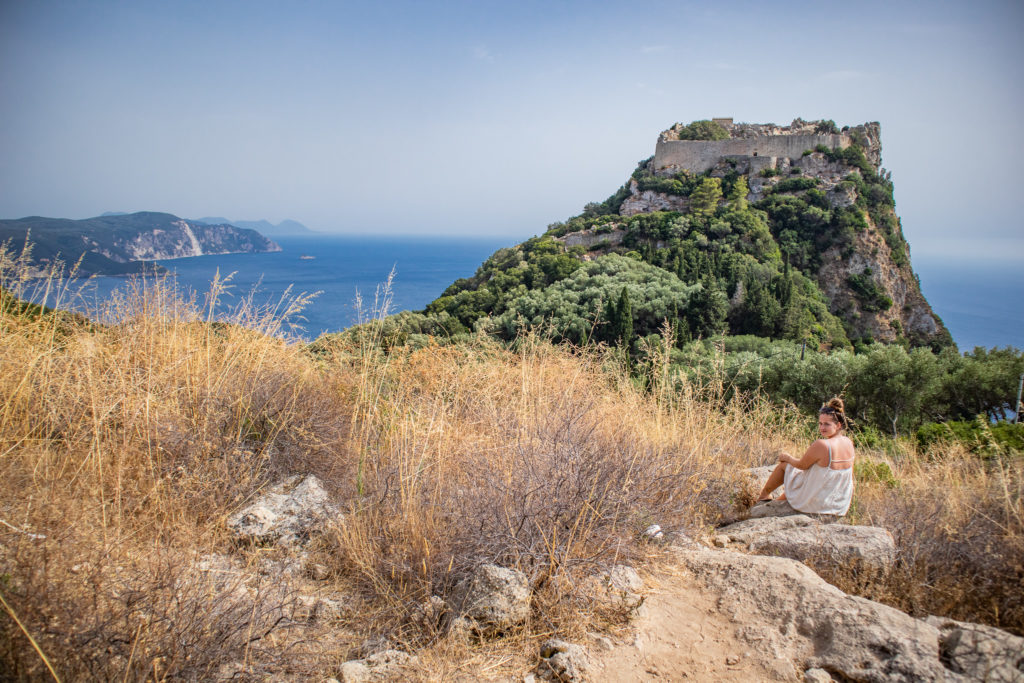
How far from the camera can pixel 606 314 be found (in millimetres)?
22000

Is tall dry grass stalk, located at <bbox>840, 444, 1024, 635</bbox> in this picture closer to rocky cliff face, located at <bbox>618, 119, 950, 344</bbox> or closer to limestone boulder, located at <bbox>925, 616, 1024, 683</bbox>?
limestone boulder, located at <bbox>925, 616, 1024, 683</bbox>

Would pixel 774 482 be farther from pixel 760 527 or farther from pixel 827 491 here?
pixel 760 527

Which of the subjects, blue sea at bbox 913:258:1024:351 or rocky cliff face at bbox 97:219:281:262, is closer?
rocky cliff face at bbox 97:219:281:262

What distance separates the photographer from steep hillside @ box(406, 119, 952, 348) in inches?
1011

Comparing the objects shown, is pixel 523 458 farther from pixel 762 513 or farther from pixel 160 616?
pixel 762 513

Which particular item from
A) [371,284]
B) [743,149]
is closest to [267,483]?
[371,284]

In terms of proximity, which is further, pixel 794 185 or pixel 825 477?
pixel 794 185

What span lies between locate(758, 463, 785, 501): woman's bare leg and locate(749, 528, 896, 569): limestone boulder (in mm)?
610

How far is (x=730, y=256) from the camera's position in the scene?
36.3 m

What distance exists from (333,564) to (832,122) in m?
72.6

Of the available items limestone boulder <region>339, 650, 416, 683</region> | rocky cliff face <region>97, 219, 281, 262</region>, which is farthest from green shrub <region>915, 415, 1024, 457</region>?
rocky cliff face <region>97, 219, 281, 262</region>

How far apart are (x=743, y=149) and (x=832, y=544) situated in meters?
60.4

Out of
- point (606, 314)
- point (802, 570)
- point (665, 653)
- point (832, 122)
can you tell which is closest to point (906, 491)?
point (802, 570)

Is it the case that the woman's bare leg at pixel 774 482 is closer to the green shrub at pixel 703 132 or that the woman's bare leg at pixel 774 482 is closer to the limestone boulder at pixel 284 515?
the limestone boulder at pixel 284 515
